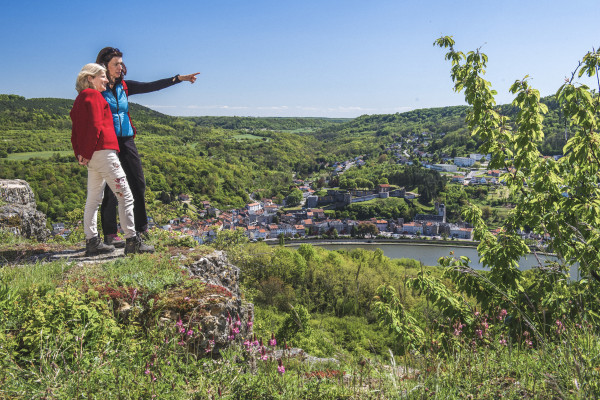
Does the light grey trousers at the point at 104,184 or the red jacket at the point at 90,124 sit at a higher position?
the red jacket at the point at 90,124

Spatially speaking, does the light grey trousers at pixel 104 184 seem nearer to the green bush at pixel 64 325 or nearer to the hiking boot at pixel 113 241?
the hiking boot at pixel 113 241

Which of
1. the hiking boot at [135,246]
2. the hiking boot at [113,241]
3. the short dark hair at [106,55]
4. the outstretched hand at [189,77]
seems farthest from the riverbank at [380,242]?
the short dark hair at [106,55]

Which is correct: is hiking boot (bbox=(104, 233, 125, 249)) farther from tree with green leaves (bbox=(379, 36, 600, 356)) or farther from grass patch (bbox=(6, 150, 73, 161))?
grass patch (bbox=(6, 150, 73, 161))

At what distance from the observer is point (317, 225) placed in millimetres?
63281

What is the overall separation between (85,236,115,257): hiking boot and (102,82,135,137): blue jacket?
108cm

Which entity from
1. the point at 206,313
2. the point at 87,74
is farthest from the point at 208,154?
the point at 206,313

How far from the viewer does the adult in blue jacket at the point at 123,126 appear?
3.27 metres

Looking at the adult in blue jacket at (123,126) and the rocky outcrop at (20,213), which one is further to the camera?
the rocky outcrop at (20,213)

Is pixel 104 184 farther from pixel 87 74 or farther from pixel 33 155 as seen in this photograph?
pixel 33 155

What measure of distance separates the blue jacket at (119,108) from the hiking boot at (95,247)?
3.55 feet

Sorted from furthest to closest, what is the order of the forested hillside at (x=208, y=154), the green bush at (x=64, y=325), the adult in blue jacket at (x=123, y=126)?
the forested hillside at (x=208, y=154) < the adult in blue jacket at (x=123, y=126) < the green bush at (x=64, y=325)

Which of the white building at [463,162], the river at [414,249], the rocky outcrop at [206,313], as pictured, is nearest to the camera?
the rocky outcrop at [206,313]

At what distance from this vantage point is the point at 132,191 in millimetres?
3689

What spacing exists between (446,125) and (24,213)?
156533mm
